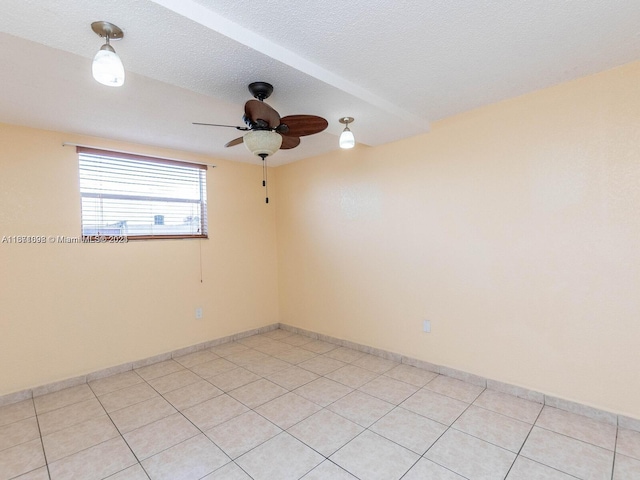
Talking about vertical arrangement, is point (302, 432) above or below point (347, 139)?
below

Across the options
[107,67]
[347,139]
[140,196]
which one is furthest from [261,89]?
[140,196]

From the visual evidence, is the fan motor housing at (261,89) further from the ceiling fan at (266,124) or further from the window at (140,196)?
the window at (140,196)

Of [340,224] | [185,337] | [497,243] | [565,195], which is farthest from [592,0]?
[185,337]

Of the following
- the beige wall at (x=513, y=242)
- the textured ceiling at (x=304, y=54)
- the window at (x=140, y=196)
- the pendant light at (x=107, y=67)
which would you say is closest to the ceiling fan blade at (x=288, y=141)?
the textured ceiling at (x=304, y=54)

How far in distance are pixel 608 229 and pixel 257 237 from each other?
3.57 m

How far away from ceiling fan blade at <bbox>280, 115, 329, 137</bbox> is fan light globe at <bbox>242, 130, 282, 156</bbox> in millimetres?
112

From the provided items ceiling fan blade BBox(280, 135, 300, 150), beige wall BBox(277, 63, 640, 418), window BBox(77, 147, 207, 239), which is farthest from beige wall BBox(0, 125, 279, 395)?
ceiling fan blade BBox(280, 135, 300, 150)

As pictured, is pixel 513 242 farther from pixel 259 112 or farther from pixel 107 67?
pixel 107 67

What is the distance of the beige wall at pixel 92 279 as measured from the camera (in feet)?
8.66

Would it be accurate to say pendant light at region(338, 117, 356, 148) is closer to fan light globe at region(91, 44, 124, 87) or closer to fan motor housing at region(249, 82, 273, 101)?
fan motor housing at region(249, 82, 273, 101)

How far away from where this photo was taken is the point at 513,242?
2.49 meters

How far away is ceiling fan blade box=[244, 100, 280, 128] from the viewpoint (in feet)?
5.59

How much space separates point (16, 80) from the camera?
6.34ft

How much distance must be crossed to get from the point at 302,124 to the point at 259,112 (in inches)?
12.8
